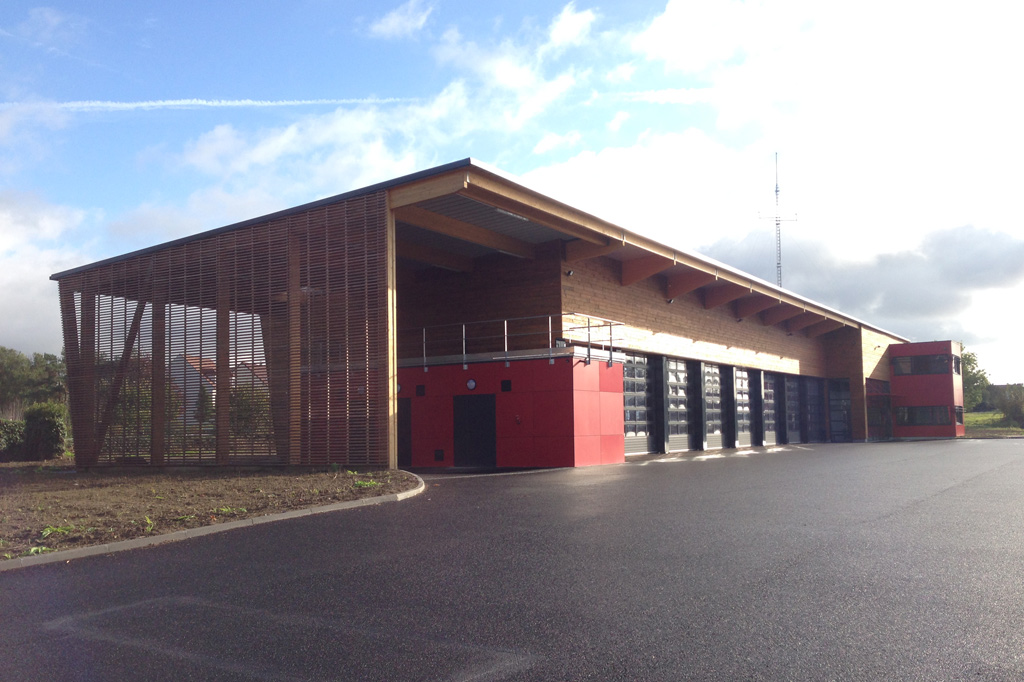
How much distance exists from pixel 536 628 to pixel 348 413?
1186 centimetres

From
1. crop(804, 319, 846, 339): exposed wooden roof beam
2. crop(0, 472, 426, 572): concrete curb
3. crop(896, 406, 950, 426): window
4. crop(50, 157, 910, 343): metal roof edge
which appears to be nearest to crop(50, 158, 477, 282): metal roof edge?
crop(50, 157, 910, 343): metal roof edge

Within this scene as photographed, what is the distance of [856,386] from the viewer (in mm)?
40844

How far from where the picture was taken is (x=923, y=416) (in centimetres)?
4406

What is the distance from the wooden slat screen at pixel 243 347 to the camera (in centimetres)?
1608

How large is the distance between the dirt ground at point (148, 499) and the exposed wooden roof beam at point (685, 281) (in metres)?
14.0

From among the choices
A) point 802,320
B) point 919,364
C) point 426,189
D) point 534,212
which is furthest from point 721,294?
point 919,364

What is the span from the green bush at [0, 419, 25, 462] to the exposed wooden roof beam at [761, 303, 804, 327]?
89.8 ft

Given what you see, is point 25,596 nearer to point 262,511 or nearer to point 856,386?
point 262,511

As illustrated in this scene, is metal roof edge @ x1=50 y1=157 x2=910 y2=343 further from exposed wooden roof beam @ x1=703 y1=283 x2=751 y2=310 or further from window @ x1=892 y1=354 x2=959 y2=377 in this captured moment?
window @ x1=892 y1=354 x2=959 y2=377

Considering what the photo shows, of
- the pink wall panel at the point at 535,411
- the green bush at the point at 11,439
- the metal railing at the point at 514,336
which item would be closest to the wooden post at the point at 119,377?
the green bush at the point at 11,439

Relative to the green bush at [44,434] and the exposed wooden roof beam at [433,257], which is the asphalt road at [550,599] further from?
the green bush at [44,434]

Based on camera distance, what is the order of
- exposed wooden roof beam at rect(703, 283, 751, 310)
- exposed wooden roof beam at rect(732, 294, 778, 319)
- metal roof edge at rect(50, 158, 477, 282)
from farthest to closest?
exposed wooden roof beam at rect(732, 294, 778, 319)
exposed wooden roof beam at rect(703, 283, 751, 310)
metal roof edge at rect(50, 158, 477, 282)

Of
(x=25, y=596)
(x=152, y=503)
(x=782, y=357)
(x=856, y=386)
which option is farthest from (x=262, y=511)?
(x=856, y=386)

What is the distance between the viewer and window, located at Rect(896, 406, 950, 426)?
4344 cm
